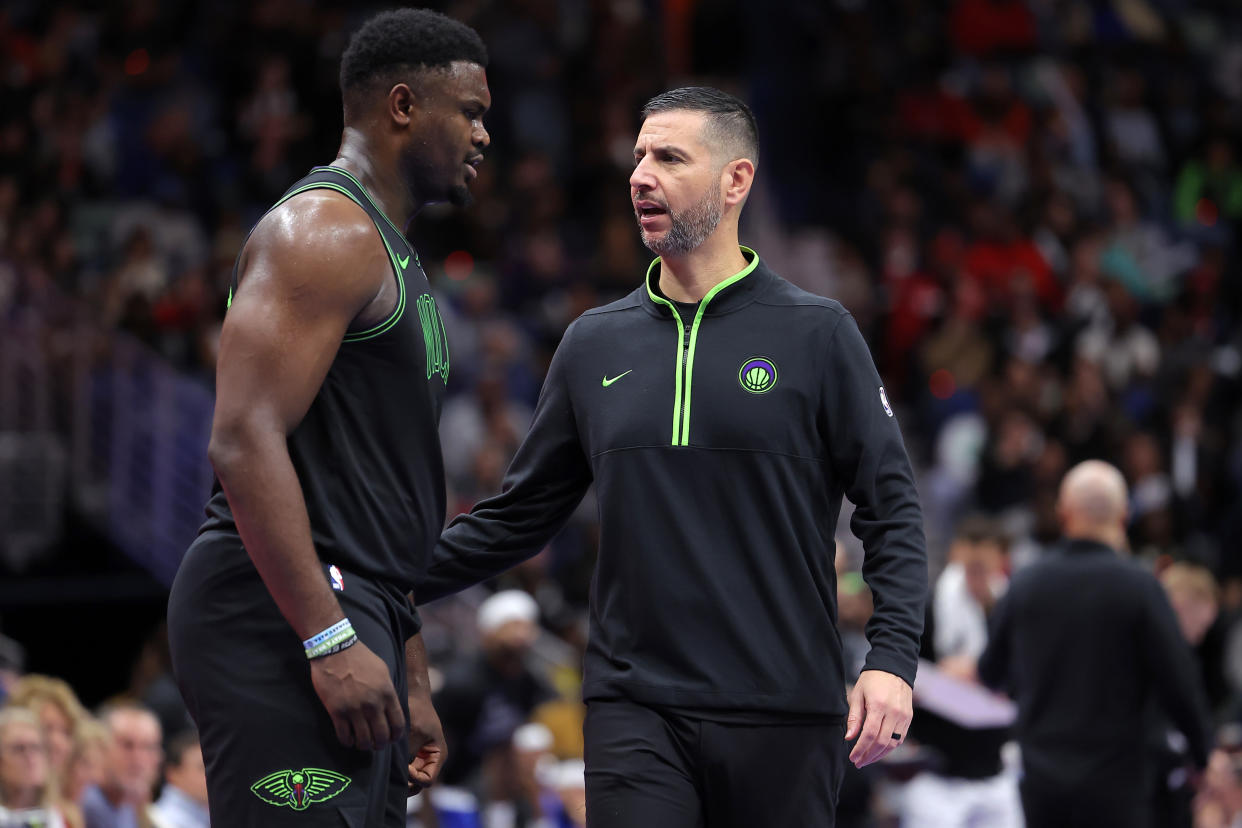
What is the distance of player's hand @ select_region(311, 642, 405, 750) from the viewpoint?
3424mm

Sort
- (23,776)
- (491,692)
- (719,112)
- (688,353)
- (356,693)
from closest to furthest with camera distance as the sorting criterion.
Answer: (356,693), (688,353), (719,112), (23,776), (491,692)

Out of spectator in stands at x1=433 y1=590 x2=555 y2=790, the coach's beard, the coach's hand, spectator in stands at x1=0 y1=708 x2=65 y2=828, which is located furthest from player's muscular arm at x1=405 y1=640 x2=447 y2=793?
spectator in stands at x1=433 y1=590 x2=555 y2=790

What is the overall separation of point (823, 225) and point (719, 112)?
41.9 feet

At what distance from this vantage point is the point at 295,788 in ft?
11.4

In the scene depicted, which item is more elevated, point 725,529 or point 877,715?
point 725,529

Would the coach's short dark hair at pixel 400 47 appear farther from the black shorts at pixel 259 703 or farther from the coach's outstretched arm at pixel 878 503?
the coach's outstretched arm at pixel 878 503

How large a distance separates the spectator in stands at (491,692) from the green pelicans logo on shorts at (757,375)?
17.6 feet

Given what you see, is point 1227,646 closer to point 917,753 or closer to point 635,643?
point 917,753

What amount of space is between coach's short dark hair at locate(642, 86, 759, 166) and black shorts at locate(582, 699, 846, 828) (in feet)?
4.71

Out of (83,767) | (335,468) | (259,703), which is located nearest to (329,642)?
(259,703)

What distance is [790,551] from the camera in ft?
13.6

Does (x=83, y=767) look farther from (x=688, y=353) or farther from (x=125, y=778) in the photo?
(x=688, y=353)

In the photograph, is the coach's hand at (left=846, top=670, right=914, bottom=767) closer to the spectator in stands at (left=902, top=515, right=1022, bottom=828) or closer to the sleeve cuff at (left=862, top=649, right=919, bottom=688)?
the sleeve cuff at (left=862, top=649, right=919, bottom=688)

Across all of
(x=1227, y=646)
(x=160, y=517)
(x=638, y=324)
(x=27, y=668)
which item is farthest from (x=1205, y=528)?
(x=638, y=324)
